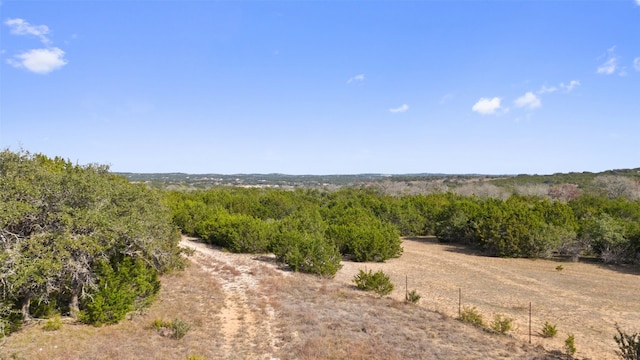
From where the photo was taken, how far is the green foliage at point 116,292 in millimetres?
11320

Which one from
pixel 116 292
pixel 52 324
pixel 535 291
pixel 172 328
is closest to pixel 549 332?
pixel 535 291

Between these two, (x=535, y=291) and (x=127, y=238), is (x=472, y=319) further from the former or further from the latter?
(x=127, y=238)

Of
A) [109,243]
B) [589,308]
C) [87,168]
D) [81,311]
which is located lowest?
[589,308]

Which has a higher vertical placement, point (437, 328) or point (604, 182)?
point (604, 182)

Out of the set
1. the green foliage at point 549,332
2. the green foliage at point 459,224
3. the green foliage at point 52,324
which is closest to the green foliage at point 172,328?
the green foliage at point 52,324

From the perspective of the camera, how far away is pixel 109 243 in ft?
35.7

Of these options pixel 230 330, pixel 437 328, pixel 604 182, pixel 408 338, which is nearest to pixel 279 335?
Result: pixel 230 330

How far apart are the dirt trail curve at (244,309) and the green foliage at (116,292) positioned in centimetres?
272

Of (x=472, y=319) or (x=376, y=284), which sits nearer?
(x=472, y=319)

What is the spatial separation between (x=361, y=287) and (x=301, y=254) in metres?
4.25

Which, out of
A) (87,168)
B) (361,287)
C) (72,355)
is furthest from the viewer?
(361,287)

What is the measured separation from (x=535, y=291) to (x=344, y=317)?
10.7m

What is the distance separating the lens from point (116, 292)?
11750 millimetres

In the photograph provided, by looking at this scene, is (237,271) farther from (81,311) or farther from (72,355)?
(72,355)
